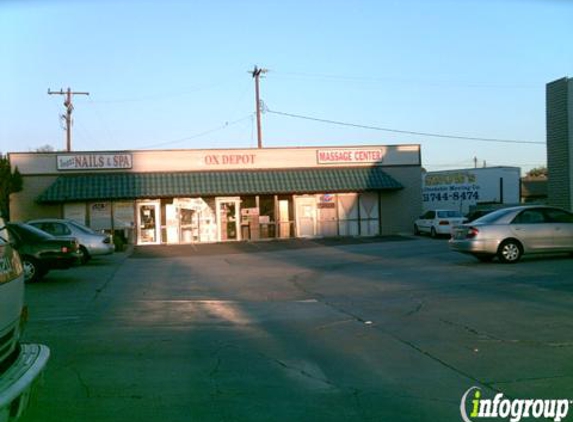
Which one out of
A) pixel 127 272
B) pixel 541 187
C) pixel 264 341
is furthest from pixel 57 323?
pixel 541 187

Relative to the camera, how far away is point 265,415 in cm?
553

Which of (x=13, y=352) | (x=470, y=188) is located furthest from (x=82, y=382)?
Answer: (x=470, y=188)

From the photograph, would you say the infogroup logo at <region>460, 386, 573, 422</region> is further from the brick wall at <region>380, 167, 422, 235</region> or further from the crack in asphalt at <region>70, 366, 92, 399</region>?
the brick wall at <region>380, 167, 422, 235</region>

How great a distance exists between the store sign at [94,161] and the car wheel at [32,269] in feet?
62.8

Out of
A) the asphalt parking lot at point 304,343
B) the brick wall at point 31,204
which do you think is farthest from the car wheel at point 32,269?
the brick wall at point 31,204

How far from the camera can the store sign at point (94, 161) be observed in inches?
1329

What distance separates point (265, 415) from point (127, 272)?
48.9ft

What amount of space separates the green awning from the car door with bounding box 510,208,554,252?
17.8m

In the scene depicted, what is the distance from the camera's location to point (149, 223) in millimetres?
34344

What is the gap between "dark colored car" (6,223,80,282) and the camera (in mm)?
15406

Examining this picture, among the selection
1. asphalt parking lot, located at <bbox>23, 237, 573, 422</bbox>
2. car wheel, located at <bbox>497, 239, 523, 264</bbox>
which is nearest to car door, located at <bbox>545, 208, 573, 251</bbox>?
asphalt parking lot, located at <bbox>23, 237, 573, 422</bbox>

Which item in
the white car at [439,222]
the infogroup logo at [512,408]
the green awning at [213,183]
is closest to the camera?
the infogroup logo at [512,408]

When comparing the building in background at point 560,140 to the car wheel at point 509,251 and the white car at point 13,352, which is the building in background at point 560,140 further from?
the white car at point 13,352

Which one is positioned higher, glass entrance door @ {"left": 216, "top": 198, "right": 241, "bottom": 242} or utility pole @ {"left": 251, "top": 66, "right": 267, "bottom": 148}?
utility pole @ {"left": 251, "top": 66, "right": 267, "bottom": 148}
